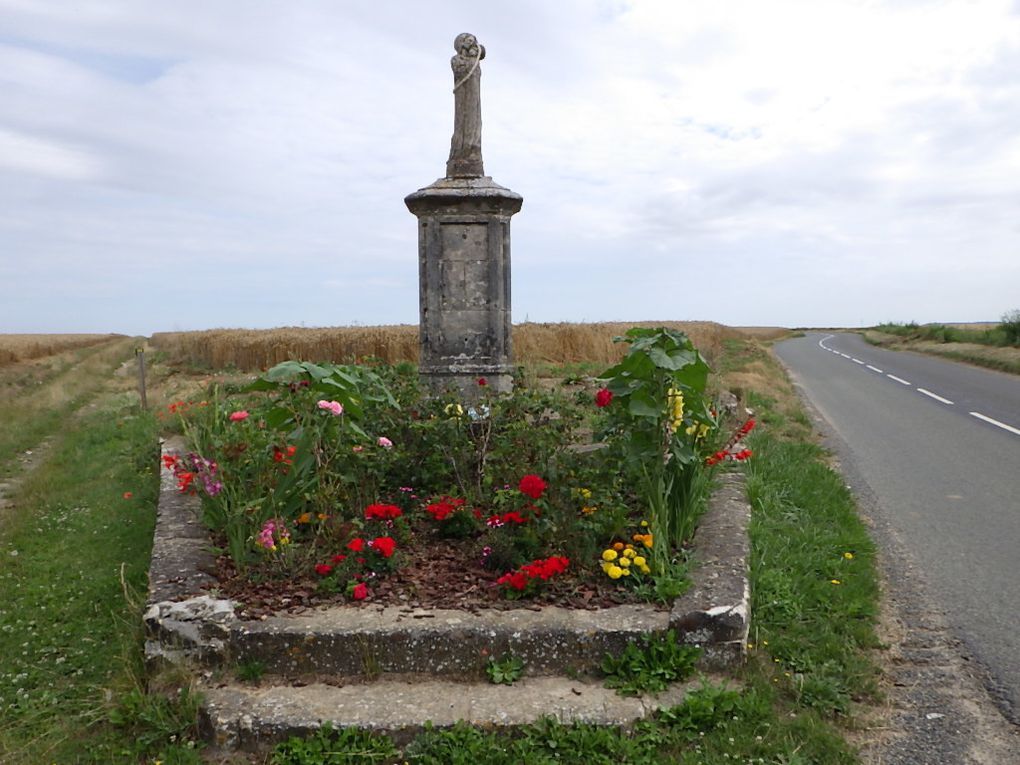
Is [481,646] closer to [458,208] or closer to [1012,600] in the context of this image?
[1012,600]

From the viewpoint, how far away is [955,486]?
Answer: 7832 millimetres

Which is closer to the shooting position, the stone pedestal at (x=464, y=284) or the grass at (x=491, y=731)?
the grass at (x=491, y=731)

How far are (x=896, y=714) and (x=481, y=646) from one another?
1.87 meters

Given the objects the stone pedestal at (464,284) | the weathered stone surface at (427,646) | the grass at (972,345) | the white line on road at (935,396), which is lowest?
the weathered stone surface at (427,646)

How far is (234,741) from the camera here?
3.44m

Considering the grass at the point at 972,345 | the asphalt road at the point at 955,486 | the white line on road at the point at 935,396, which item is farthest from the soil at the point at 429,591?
the grass at the point at 972,345

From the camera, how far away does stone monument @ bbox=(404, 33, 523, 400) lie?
7648 mm

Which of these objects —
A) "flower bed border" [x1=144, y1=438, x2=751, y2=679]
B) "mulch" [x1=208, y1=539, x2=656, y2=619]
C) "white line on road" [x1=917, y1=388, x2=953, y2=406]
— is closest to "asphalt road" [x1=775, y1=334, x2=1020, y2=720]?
"white line on road" [x1=917, y1=388, x2=953, y2=406]

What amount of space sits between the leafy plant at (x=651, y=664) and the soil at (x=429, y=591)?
0.33m

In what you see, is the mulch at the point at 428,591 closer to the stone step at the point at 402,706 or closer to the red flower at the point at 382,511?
the red flower at the point at 382,511

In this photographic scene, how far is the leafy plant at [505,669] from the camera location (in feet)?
12.3

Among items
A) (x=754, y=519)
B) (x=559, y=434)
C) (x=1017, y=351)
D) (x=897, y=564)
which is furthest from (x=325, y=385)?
(x=1017, y=351)

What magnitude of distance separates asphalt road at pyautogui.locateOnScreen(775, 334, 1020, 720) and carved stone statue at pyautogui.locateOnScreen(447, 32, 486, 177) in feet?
16.2

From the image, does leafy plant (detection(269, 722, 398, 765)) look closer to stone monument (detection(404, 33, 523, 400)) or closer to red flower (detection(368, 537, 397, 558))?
red flower (detection(368, 537, 397, 558))
